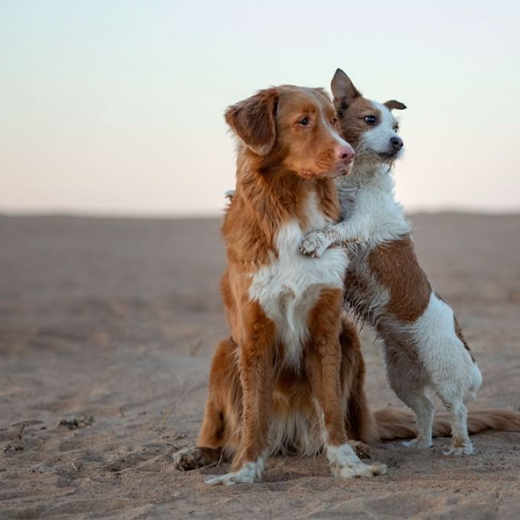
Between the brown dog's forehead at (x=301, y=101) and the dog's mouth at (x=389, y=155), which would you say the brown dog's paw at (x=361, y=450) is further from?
the brown dog's forehead at (x=301, y=101)

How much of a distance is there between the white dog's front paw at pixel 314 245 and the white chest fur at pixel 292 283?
0.03 m

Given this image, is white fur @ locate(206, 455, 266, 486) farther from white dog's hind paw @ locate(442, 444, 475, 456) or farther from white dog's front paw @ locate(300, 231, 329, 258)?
white dog's hind paw @ locate(442, 444, 475, 456)

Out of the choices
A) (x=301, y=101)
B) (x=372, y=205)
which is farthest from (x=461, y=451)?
(x=301, y=101)

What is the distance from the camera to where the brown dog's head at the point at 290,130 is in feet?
16.0

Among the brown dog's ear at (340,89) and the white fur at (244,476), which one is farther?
the brown dog's ear at (340,89)

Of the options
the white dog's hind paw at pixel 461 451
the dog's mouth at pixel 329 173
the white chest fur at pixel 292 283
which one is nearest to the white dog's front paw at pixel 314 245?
the white chest fur at pixel 292 283

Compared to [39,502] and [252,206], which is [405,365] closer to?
[252,206]

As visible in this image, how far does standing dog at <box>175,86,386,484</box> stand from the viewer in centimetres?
494

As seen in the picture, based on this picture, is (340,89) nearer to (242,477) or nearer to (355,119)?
(355,119)

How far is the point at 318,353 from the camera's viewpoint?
199 inches

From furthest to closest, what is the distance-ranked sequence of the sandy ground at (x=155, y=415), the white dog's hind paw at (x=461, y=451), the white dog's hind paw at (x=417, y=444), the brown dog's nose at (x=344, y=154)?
the white dog's hind paw at (x=417, y=444)
the white dog's hind paw at (x=461, y=451)
the brown dog's nose at (x=344, y=154)
the sandy ground at (x=155, y=415)

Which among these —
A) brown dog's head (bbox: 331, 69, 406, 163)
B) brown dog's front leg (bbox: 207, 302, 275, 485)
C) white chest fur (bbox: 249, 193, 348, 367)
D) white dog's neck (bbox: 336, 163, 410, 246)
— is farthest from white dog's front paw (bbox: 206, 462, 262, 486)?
brown dog's head (bbox: 331, 69, 406, 163)

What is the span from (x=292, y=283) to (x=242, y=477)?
110 centimetres

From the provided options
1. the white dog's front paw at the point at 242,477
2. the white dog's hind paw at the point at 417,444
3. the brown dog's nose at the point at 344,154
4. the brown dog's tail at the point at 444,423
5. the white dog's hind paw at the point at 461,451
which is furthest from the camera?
the brown dog's tail at the point at 444,423
